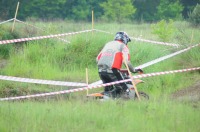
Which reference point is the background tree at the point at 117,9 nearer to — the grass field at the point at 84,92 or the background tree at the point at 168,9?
the background tree at the point at 168,9

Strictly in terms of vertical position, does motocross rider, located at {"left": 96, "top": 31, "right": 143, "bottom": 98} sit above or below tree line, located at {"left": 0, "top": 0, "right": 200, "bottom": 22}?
below

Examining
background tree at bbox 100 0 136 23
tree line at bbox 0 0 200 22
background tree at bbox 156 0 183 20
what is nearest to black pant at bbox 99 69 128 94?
tree line at bbox 0 0 200 22

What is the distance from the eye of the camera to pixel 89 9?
6638cm

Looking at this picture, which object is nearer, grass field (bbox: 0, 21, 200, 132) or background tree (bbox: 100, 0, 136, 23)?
grass field (bbox: 0, 21, 200, 132)

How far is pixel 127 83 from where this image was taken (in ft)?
51.5

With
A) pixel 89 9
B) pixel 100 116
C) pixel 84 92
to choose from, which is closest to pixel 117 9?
pixel 89 9

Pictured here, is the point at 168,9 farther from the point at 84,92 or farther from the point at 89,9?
the point at 84,92

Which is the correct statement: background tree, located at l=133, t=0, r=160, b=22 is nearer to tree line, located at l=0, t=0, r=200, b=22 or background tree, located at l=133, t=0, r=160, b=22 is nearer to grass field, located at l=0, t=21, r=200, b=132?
tree line, located at l=0, t=0, r=200, b=22

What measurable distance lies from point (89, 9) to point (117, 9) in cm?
551

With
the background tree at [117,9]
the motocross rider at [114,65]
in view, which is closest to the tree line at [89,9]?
the background tree at [117,9]

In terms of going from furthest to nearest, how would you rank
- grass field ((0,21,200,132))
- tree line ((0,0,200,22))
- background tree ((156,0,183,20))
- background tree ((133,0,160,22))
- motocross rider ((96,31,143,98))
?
background tree ((133,0,160,22)) → background tree ((156,0,183,20)) → tree line ((0,0,200,22)) → motocross rider ((96,31,143,98)) → grass field ((0,21,200,132))

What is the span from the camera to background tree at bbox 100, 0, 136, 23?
6083cm

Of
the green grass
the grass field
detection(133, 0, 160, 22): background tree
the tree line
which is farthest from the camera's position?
detection(133, 0, 160, 22): background tree

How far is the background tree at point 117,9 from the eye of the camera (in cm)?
6083
